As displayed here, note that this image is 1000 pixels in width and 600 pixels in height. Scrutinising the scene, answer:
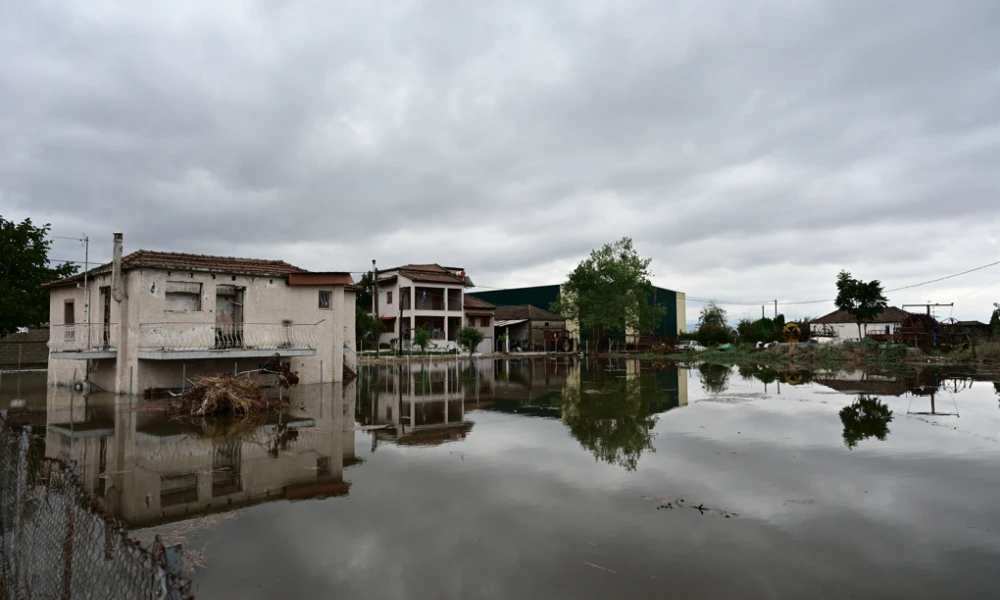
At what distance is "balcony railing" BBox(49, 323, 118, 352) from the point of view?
1931cm

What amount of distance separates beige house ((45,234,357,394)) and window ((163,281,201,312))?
3cm

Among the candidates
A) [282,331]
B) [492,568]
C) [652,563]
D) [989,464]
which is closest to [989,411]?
[989,464]

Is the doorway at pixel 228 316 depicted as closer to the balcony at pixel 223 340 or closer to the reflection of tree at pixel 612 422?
the balcony at pixel 223 340

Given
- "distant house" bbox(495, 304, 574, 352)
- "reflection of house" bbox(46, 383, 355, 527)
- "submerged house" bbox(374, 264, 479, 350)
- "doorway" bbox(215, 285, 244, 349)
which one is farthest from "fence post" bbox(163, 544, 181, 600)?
"distant house" bbox(495, 304, 574, 352)

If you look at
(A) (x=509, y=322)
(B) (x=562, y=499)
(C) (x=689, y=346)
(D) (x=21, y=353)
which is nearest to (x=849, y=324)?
(C) (x=689, y=346)

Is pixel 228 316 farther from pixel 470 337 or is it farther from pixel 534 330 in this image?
pixel 534 330

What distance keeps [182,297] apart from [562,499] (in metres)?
17.1

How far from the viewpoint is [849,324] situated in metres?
59.6

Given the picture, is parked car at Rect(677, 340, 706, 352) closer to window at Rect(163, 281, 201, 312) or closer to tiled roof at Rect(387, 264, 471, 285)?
tiled roof at Rect(387, 264, 471, 285)

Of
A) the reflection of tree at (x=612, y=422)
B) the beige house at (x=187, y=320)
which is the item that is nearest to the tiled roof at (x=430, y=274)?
the beige house at (x=187, y=320)

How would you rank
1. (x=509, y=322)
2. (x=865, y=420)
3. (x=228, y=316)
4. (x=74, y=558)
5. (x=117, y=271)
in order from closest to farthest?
(x=74, y=558)
(x=865, y=420)
(x=117, y=271)
(x=228, y=316)
(x=509, y=322)

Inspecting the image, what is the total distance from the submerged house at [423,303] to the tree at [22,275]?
22731 millimetres

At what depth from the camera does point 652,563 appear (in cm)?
530

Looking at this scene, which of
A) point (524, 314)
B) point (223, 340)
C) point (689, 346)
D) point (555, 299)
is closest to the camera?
point (223, 340)
